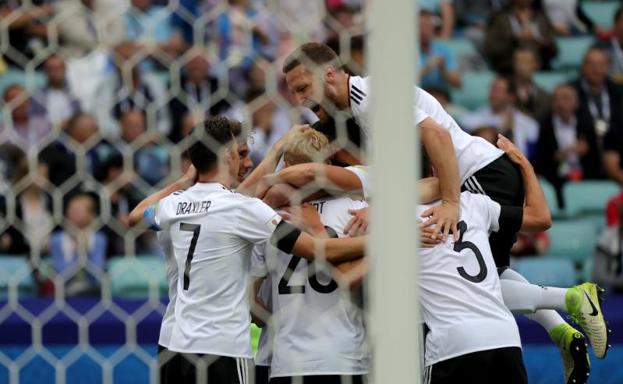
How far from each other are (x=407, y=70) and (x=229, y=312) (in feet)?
3.83

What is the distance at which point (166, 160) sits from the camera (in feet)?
12.8

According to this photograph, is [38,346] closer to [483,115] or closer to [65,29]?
[65,29]

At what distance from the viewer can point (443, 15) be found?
5.50m

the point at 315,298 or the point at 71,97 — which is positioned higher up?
the point at 71,97

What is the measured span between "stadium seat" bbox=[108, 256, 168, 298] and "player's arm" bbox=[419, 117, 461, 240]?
1.25m

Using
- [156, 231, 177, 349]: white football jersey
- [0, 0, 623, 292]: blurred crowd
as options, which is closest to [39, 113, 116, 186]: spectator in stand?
[0, 0, 623, 292]: blurred crowd

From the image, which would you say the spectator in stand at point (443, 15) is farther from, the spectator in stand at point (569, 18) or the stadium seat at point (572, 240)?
the stadium seat at point (572, 240)

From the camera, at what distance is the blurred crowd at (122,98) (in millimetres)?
3436

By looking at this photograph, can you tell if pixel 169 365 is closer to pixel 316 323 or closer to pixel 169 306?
pixel 169 306

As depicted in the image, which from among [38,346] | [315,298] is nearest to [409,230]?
[315,298]

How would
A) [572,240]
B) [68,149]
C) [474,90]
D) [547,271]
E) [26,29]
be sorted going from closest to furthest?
[68,149] → [26,29] → [547,271] → [572,240] → [474,90]

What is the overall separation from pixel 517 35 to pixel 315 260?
10.9ft

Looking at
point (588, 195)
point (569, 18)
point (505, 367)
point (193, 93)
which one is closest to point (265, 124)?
point (193, 93)

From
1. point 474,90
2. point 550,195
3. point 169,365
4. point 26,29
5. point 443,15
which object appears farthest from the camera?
point 443,15
